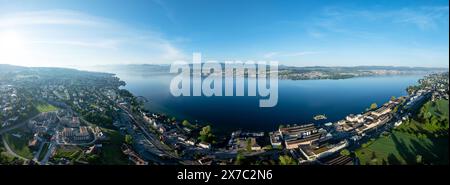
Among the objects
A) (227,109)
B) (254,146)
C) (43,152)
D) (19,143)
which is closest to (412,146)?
(254,146)

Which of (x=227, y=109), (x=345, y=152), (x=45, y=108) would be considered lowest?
(x=227, y=109)

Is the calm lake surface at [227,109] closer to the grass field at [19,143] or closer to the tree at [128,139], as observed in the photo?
the tree at [128,139]

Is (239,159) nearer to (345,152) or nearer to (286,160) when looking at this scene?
(286,160)

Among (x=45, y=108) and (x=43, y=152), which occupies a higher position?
(x=45, y=108)

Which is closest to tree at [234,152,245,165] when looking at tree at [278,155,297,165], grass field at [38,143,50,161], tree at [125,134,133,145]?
tree at [278,155,297,165]
